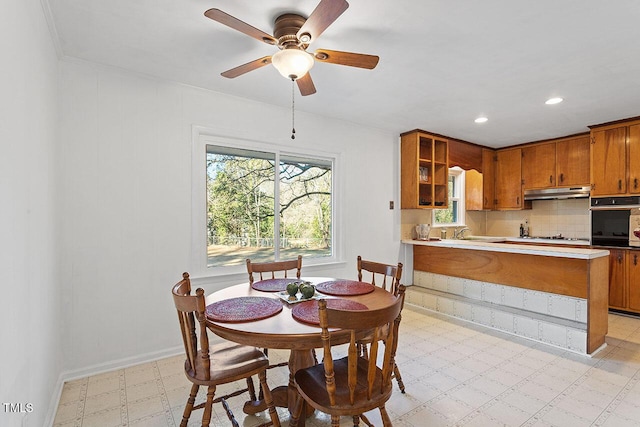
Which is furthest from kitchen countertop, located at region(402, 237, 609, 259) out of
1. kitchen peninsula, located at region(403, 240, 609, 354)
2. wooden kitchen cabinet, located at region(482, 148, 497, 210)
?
wooden kitchen cabinet, located at region(482, 148, 497, 210)

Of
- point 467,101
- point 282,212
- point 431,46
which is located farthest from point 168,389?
point 467,101

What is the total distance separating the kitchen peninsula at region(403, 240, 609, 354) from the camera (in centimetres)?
299

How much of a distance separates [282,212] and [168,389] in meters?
1.98

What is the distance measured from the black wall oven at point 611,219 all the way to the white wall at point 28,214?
5576 millimetres

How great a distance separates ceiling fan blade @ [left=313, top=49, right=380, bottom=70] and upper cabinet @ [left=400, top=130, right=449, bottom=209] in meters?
2.66

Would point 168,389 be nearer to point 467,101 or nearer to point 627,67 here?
point 467,101

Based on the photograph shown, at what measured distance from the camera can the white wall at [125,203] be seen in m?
2.48

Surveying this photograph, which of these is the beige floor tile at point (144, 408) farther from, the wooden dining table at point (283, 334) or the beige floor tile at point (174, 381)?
the wooden dining table at point (283, 334)

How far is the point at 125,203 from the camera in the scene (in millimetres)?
2678

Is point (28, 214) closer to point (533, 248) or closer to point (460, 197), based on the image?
point (533, 248)

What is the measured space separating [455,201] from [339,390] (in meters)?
4.61

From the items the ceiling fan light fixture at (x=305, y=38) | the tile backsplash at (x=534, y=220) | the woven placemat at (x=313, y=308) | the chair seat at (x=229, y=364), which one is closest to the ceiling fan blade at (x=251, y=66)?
the ceiling fan light fixture at (x=305, y=38)

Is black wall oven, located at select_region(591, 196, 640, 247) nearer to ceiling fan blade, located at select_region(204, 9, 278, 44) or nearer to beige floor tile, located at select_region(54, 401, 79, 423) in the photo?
ceiling fan blade, located at select_region(204, 9, 278, 44)

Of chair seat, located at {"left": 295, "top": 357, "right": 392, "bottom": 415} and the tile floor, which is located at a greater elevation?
chair seat, located at {"left": 295, "top": 357, "right": 392, "bottom": 415}
